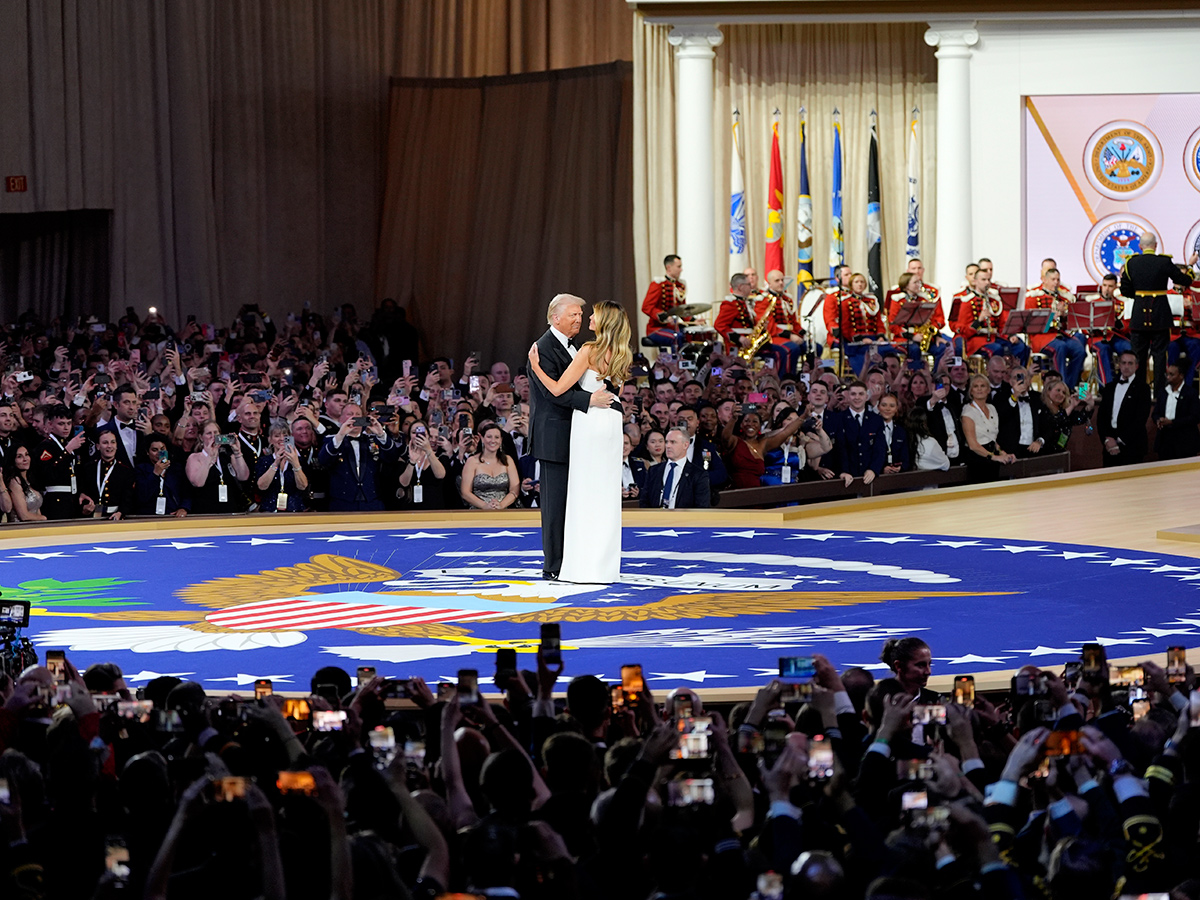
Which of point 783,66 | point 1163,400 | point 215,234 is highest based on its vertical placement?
point 783,66

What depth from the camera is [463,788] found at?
306 centimetres

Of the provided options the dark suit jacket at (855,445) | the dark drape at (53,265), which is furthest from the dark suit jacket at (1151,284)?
the dark drape at (53,265)

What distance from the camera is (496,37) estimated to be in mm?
21438

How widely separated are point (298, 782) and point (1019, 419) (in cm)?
991

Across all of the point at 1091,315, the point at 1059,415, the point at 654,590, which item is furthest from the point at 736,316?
the point at 654,590

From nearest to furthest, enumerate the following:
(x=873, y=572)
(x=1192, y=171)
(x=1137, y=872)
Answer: (x=1137, y=872)
(x=873, y=572)
(x=1192, y=171)

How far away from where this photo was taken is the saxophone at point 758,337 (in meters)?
15.1

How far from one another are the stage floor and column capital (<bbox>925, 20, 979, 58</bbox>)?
9.81 m

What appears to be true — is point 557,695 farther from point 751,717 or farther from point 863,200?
point 863,200

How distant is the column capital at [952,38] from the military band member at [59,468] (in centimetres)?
→ 1174

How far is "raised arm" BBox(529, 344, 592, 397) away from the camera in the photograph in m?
6.76

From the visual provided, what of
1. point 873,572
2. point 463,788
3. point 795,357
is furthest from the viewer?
point 795,357

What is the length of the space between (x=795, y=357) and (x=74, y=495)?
761cm

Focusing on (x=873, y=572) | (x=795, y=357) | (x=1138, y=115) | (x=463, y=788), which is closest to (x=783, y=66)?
(x=1138, y=115)
